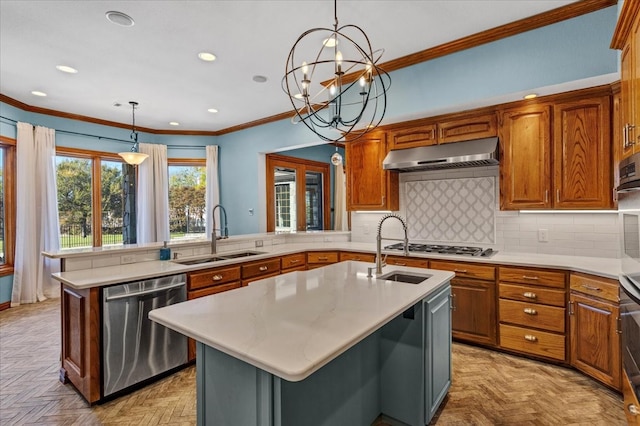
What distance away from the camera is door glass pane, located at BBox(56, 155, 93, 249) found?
17.9ft

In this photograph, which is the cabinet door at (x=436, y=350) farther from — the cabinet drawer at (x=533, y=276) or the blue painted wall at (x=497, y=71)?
the blue painted wall at (x=497, y=71)

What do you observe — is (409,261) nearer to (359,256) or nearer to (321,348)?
(359,256)

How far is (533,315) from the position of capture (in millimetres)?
2910

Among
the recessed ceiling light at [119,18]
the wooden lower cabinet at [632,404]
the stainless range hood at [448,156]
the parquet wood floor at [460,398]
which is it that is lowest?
the parquet wood floor at [460,398]

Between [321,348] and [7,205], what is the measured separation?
5.94 m

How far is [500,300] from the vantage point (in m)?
3.06

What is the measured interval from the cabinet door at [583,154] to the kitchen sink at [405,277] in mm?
1719

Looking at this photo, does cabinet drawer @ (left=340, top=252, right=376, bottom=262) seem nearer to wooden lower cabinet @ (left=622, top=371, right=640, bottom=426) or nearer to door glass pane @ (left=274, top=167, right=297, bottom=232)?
wooden lower cabinet @ (left=622, top=371, right=640, bottom=426)

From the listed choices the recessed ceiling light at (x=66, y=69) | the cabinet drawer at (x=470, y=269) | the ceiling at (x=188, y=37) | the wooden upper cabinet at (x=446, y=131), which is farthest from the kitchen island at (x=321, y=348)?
the recessed ceiling light at (x=66, y=69)

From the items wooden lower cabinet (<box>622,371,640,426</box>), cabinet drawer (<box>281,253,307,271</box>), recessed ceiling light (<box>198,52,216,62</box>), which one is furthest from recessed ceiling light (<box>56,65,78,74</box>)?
wooden lower cabinet (<box>622,371,640,426</box>)

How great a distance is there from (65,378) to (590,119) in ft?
16.3

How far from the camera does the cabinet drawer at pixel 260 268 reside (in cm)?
343

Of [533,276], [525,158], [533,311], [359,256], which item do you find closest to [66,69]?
[359,256]

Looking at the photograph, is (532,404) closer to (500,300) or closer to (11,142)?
(500,300)
